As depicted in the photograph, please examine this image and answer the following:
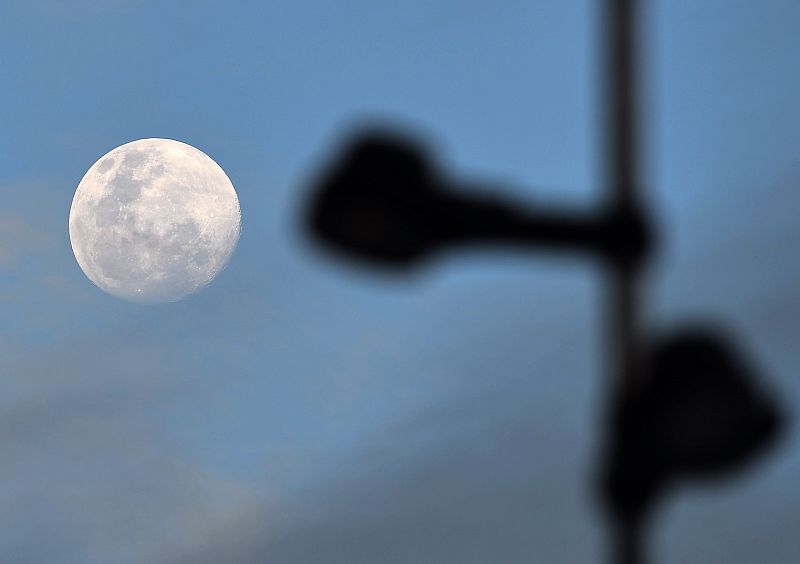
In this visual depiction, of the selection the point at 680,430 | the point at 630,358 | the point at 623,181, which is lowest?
the point at 680,430

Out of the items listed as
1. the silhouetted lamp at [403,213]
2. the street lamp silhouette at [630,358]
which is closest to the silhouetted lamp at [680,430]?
the street lamp silhouette at [630,358]

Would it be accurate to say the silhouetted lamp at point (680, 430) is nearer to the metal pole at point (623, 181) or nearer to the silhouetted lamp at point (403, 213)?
the metal pole at point (623, 181)

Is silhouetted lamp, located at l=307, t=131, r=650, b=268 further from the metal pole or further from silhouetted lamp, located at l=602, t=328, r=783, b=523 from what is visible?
silhouetted lamp, located at l=602, t=328, r=783, b=523

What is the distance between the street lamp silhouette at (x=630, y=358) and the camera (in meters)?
4.36

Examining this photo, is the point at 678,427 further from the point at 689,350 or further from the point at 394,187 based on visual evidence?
the point at 394,187

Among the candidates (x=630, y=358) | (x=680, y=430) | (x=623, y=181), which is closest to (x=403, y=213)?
(x=623, y=181)

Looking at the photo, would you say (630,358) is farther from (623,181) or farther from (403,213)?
(403,213)

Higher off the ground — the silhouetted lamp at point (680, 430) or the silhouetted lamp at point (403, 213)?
the silhouetted lamp at point (403, 213)

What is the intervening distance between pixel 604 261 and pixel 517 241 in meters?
0.37

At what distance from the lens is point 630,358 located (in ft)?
14.8

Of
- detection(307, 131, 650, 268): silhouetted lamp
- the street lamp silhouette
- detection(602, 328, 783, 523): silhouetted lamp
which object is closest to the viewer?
detection(307, 131, 650, 268): silhouetted lamp

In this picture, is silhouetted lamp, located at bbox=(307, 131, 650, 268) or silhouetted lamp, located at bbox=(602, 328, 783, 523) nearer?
silhouetted lamp, located at bbox=(307, 131, 650, 268)

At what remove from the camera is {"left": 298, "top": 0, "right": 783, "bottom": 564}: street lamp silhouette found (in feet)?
14.3

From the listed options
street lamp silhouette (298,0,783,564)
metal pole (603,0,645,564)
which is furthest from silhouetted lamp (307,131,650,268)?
metal pole (603,0,645,564)
